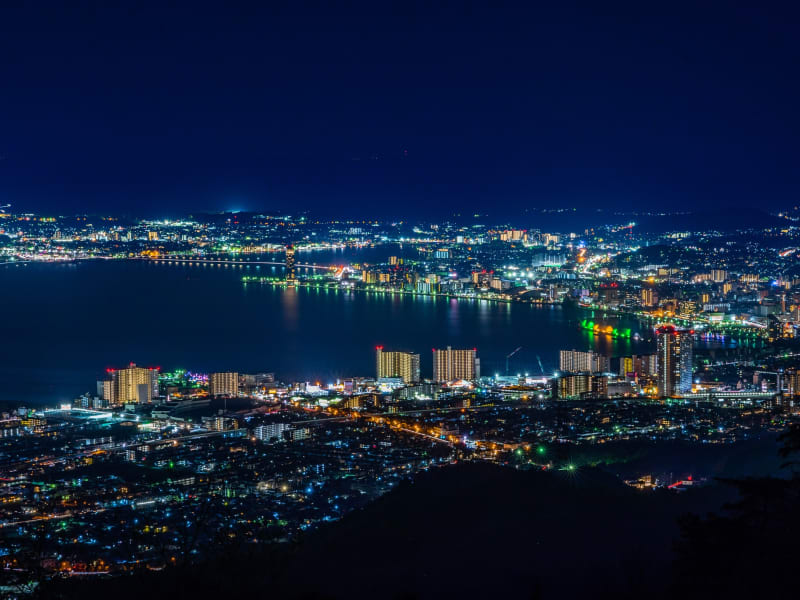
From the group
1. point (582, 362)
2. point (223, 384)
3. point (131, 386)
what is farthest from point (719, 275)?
point (131, 386)

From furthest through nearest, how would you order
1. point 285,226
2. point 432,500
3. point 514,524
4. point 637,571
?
point 285,226 → point 432,500 → point 514,524 → point 637,571

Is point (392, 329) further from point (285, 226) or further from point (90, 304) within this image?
point (285, 226)

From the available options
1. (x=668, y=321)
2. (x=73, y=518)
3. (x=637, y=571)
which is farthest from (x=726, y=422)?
(x=668, y=321)

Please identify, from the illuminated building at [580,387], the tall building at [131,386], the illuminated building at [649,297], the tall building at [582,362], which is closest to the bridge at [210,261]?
the illuminated building at [649,297]

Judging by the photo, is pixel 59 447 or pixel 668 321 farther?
pixel 668 321

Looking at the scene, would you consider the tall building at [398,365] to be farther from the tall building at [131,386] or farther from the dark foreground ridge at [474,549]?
the dark foreground ridge at [474,549]

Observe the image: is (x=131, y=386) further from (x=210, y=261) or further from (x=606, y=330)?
(x=210, y=261)
